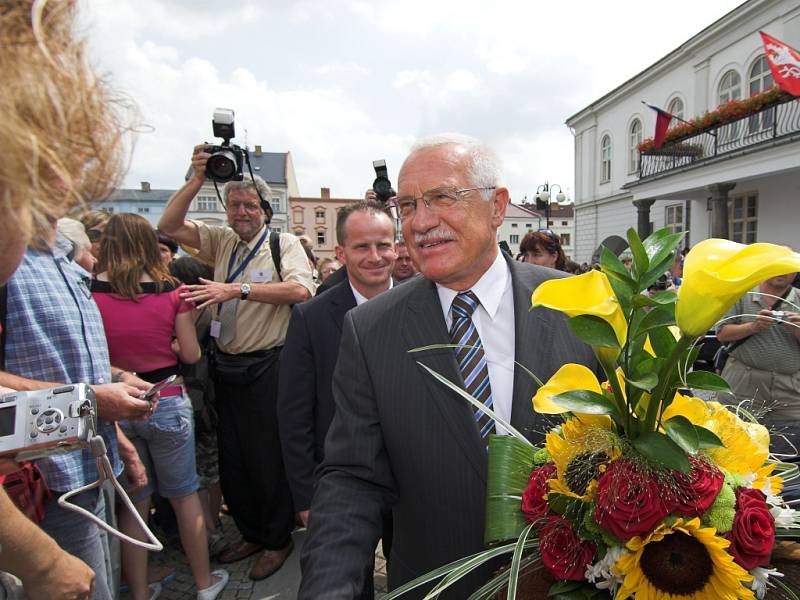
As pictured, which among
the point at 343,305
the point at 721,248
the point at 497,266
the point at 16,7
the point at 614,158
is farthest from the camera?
the point at 614,158

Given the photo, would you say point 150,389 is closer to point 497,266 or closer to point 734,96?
point 497,266

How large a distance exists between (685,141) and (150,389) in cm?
2014

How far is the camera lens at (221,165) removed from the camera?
3363mm

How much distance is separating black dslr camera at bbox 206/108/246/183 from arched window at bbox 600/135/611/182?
1035 inches

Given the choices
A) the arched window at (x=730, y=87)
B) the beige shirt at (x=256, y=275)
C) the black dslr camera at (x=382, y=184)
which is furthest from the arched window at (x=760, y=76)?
the beige shirt at (x=256, y=275)

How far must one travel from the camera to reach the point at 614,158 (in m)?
26.0

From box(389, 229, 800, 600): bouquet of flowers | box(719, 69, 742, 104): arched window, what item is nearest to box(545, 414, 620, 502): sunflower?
box(389, 229, 800, 600): bouquet of flowers

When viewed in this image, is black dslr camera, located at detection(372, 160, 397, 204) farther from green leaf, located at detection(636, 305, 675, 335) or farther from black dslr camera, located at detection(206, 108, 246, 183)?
green leaf, located at detection(636, 305, 675, 335)

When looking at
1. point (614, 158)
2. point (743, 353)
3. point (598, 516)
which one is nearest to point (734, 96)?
point (614, 158)

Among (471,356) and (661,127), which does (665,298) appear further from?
(661,127)

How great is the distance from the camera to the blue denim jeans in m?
1.90

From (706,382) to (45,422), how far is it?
161cm

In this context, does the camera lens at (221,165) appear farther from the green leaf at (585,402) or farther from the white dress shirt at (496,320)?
the green leaf at (585,402)

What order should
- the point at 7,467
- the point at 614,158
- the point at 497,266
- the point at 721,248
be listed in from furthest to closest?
the point at 614,158
the point at 497,266
the point at 7,467
the point at 721,248
